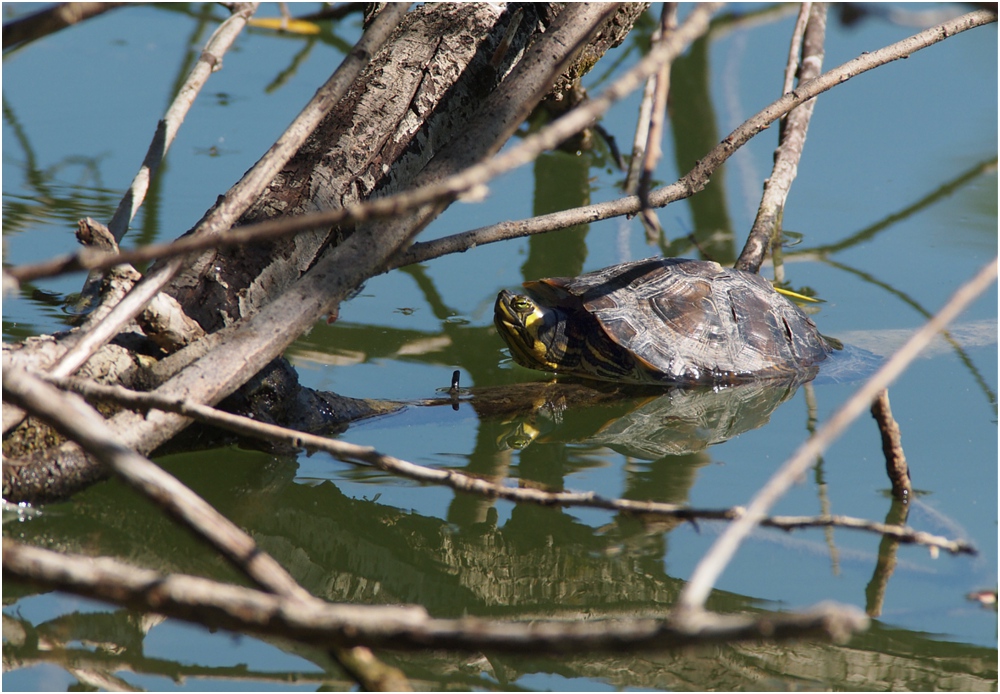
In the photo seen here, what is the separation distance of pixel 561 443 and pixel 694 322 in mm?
994

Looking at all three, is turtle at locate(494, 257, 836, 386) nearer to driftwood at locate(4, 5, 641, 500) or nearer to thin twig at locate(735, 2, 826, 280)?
thin twig at locate(735, 2, 826, 280)

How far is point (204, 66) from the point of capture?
2.32m

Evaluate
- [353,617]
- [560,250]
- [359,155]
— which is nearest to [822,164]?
[560,250]

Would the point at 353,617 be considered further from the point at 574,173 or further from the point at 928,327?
the point at 574,173

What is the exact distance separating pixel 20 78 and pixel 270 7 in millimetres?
1992

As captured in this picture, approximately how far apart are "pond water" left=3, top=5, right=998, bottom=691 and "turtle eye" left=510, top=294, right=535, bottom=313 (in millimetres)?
275

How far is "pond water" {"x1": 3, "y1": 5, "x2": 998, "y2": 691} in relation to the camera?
179cm

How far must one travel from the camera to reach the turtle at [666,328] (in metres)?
3.42

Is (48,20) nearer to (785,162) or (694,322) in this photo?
(694,322)

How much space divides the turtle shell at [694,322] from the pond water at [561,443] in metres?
0.18

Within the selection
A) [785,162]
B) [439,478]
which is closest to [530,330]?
[785,162]

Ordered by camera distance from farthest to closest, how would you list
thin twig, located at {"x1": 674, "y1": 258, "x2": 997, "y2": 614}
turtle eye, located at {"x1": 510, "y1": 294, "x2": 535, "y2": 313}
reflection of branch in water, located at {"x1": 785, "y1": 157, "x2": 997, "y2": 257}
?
reflection of branch in water, located at {"x1": 785, "y1": 157, "x2": 997, "y2": 257} < turtle eye, located at {"x1": 510, "y1": 294, "x2": 535, "y2": 313} < thin twig, located at {"x1": 674, "y1": 258, "x2": 997, "y2": 614}

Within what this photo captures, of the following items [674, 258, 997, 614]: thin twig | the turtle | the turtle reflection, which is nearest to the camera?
[674, 258, 997, 614]: thin twig

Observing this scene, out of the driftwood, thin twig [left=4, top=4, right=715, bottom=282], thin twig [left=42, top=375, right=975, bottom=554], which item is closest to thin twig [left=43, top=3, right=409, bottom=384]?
the driftwood
